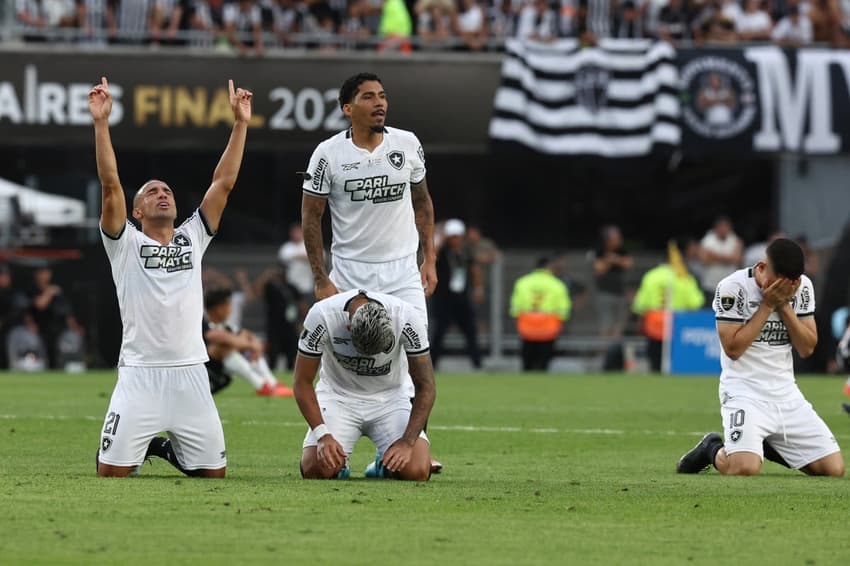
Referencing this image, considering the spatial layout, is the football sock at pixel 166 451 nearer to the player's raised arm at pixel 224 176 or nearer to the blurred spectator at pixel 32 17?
the player's raised arm at pixel 224 176

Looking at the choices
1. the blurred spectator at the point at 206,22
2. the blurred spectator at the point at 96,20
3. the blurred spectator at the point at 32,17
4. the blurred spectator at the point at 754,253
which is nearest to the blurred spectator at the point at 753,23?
the blurred spectator at the point at 754,253

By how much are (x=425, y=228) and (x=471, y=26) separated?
18380 millimetres

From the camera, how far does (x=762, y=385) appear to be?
1095 centimetres

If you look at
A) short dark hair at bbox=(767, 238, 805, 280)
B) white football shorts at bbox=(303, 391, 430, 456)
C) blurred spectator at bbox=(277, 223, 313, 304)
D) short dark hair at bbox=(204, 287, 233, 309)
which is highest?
short dark hair at bbox=(767, 238, 805, 280)

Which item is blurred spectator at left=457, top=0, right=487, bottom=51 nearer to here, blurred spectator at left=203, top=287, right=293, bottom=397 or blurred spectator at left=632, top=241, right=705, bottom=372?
blurred spectator at left=632, top=241, right=705, bottom=372

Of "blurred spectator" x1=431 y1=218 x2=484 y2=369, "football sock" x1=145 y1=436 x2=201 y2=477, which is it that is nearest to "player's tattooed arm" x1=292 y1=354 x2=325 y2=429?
"football sock" x1=145 y1=436 x2=201 y2=477

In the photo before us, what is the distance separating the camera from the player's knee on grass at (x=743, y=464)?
35.1ft

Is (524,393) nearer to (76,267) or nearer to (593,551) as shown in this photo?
(76,267)

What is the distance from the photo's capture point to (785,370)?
1105 centimetres

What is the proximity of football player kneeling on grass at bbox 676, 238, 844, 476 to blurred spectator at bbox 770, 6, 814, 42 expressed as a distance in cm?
1879

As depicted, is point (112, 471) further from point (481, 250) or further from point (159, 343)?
point (481, 250)

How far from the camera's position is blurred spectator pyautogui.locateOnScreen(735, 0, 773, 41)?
95.4 feet

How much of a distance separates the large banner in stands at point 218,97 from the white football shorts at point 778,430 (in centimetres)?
→ 1798

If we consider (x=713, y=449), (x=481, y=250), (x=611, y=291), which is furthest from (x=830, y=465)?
(x=481, y=250)
